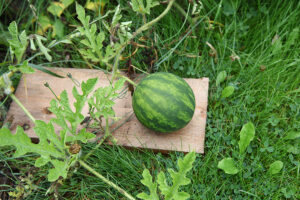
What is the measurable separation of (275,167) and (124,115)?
3.79 feet

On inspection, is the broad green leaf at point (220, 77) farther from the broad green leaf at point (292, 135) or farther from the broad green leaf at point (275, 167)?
the broad green leaf at point (275, 167)

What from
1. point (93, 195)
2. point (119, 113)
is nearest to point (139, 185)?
point (93, 195)

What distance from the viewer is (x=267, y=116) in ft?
8.61

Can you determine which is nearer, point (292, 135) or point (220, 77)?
point (292, 135)

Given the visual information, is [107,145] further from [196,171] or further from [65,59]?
[65,59]

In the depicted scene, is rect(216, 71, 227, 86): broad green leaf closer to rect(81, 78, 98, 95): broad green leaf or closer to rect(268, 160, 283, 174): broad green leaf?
rect(268, 160, 283, 174): broad green leaf

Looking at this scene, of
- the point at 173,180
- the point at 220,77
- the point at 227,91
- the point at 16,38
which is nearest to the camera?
the point at 173,180

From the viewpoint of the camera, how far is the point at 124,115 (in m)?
2.53

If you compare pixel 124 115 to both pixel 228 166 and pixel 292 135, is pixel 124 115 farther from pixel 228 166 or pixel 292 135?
pixel 292 135

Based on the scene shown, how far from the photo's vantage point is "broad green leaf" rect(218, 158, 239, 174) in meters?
2.33

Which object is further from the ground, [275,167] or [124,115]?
[124,115]

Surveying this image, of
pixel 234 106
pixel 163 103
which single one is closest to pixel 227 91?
pixel 234 106

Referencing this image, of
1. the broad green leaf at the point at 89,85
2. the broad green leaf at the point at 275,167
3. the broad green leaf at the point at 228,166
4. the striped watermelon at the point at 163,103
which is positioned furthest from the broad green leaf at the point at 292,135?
the broad green leaf at the point at 89,85

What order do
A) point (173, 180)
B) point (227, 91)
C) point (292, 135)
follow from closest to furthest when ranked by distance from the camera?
point (173, 180)
point (292, 135)
point (227, 91)
